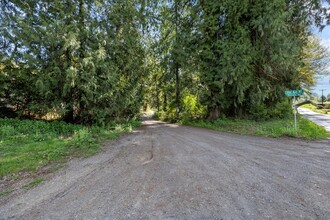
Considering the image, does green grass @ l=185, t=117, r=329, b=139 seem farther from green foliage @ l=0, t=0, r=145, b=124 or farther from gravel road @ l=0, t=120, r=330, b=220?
green foliage @ l=0, t=0, r=145, b=124

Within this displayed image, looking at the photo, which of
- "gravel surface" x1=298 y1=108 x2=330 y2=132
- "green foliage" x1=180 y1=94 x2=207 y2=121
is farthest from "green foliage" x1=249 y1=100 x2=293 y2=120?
"green foliage" x1=180 y1=94 x2=207 y2=121

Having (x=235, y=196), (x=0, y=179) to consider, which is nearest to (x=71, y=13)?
(x=0, y=179)

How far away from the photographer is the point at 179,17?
40.7 feet

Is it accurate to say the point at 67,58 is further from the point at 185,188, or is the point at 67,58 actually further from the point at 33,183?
the point at 185,188

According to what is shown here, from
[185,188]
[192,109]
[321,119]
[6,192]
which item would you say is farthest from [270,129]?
[321,119]

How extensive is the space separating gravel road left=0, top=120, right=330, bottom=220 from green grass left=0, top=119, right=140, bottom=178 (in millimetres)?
774

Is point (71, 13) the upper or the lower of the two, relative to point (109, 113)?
upper

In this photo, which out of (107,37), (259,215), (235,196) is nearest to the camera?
(259,215)

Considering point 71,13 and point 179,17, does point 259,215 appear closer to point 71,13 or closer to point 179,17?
point 71,13

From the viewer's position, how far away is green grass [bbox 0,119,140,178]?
4383mm

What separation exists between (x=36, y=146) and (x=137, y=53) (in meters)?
7.35

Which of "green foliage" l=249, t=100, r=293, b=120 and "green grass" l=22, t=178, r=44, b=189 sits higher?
"green foliage" l=249, t=100, r=293, b=120

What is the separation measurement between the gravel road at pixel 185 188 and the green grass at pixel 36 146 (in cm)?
77

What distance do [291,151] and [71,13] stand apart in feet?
32.5
